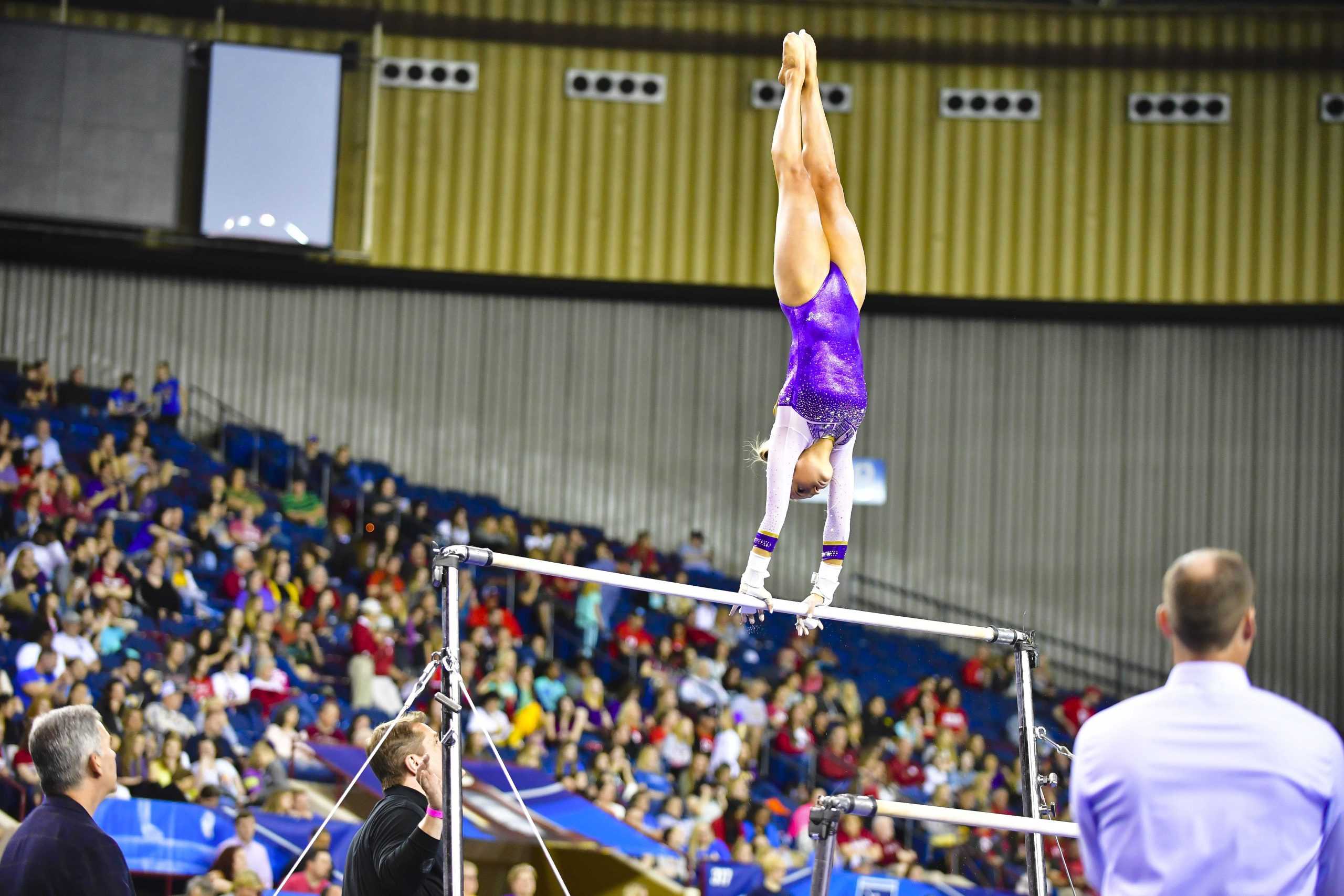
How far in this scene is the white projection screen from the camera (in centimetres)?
1316

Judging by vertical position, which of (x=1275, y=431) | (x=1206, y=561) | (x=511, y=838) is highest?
(x=1275, y=431)

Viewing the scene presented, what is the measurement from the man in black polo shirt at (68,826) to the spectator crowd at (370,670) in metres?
3.05

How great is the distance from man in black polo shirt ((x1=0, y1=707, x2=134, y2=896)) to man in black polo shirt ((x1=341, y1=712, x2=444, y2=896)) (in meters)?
0.80

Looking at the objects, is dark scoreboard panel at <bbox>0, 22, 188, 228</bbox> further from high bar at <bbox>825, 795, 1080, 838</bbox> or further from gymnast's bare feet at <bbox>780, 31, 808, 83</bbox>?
high bar at <bbox>825, 795, 1080, 838</bbox>

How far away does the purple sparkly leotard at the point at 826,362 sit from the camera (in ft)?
16.3

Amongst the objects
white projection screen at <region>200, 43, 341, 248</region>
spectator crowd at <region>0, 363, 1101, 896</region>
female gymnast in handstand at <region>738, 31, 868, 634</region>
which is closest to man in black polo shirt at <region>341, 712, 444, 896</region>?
female gymnast in handstand at <region>738, 31, 868, 634</region>

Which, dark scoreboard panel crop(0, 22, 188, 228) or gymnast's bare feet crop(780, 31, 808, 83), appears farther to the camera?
dark scoreboard panel crop(0, 22, 188, 228)

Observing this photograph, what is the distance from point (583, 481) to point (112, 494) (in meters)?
5.68

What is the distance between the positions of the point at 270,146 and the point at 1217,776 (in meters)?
12.4

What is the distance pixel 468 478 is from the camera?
15250 mm

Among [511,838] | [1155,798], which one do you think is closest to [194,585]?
[511,838]

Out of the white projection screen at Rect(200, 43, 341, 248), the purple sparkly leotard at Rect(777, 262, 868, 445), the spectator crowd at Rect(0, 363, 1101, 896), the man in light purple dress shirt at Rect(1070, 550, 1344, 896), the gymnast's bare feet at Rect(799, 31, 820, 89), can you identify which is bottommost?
the spectator crowd at Rect(0, 363, 1101, 896)

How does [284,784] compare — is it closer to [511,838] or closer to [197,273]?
[511,838]

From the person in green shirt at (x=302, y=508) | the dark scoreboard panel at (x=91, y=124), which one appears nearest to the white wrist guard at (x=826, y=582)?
the person in green shirt at (x=302, y=508)
